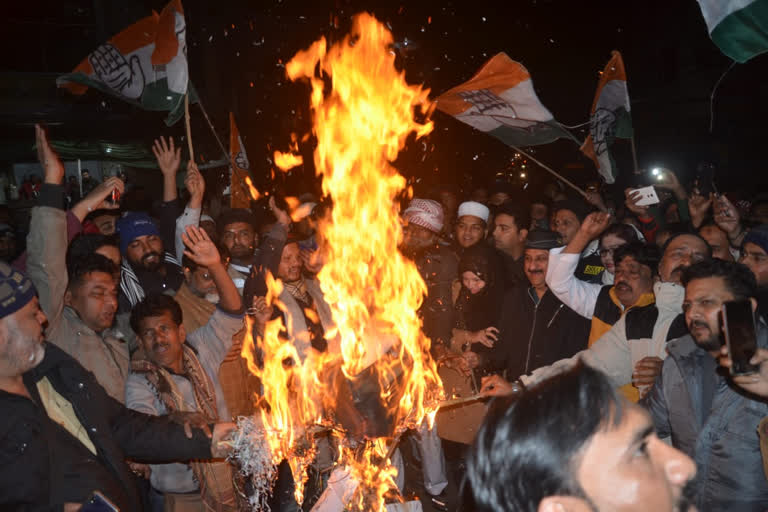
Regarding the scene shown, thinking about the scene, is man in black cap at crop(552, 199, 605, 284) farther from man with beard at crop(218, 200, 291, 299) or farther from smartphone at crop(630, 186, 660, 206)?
man with beard at crop(218, 200, 291, 299)

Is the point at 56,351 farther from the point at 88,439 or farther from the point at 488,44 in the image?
the point at 488,44

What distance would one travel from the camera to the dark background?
18469 millimetres

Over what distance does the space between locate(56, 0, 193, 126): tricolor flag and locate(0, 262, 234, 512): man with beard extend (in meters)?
4.63

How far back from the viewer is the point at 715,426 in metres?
3.28

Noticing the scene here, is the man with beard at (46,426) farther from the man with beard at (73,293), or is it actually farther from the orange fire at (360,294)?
the orange fire at (360,294)

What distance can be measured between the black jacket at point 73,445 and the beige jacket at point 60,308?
0.58 m

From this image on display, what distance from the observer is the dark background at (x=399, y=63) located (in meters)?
18.5

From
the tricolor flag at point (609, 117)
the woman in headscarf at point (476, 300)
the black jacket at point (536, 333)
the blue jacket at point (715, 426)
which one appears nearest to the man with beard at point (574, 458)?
the blue jacket at point (715, 426)

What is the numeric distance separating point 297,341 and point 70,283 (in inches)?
77.8

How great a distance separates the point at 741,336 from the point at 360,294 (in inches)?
139

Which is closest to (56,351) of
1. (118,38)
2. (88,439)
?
(88,439)

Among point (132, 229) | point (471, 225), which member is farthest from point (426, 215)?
point (132, 229)

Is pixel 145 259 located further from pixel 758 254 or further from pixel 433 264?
pixel 758 254

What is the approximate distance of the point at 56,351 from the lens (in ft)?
10.6
